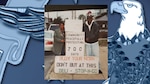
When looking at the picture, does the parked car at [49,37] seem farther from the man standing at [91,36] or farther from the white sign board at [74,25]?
the man standing at [91,36]

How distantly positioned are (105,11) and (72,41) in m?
0.31

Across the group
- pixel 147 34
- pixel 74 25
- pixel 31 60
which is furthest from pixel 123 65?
pixel 31 60

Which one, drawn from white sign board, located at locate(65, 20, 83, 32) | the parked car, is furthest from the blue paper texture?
white sign board, located at locate(65, 20, 83, 32)

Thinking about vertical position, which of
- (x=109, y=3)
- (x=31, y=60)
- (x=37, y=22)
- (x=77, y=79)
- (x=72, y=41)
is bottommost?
(x=77, y=79)

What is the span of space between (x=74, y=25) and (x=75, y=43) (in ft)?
0.41

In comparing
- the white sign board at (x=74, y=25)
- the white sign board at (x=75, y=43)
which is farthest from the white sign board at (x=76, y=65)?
the white sign board at (x=74, y=25)

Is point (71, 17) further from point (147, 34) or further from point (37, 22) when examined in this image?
point (147, 34)

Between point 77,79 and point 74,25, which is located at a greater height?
point 74,25

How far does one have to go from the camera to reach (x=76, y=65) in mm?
2096

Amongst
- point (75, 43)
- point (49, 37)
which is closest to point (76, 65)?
point (75, 43)

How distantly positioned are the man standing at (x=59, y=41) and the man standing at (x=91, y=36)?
0.53 ft

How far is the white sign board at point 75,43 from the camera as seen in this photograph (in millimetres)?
2098

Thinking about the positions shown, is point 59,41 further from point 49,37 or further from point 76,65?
point 76,65

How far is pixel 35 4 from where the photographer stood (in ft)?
6.91
